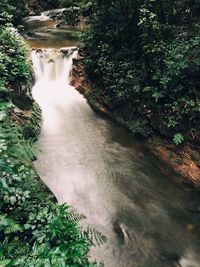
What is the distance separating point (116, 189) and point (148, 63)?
4586mm

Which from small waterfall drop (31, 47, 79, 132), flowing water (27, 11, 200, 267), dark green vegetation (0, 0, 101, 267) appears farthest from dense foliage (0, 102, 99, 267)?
small waterfall drop (31, 47, 79, 132)

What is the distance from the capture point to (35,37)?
58.8ft

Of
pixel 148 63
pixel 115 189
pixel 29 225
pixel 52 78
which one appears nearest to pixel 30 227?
pixel 29 225

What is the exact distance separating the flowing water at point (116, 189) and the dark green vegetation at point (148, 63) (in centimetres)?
87

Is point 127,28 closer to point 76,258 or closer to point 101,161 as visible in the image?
point 101,161

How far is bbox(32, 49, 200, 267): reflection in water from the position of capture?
21.8 ft

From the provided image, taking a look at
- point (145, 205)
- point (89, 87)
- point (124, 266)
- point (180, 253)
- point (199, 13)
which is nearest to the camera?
point (124, 266)

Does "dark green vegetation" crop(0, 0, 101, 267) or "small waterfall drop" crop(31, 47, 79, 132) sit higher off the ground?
"dark green vegetation" crop(0, 0, 101, 267)

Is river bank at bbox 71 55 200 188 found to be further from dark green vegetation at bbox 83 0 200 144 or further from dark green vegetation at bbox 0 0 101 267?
dark green vegetation at bbox 0 0 101 267

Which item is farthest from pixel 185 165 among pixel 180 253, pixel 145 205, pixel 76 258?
pixel 76 258

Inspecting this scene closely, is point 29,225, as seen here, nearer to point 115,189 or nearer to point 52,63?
point 115,189

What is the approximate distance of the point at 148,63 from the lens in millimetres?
10922

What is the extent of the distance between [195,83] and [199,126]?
1319mm

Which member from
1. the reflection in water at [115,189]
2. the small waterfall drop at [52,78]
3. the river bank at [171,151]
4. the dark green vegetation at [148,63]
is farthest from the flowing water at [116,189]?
the dark green vegetation at [148,63]
